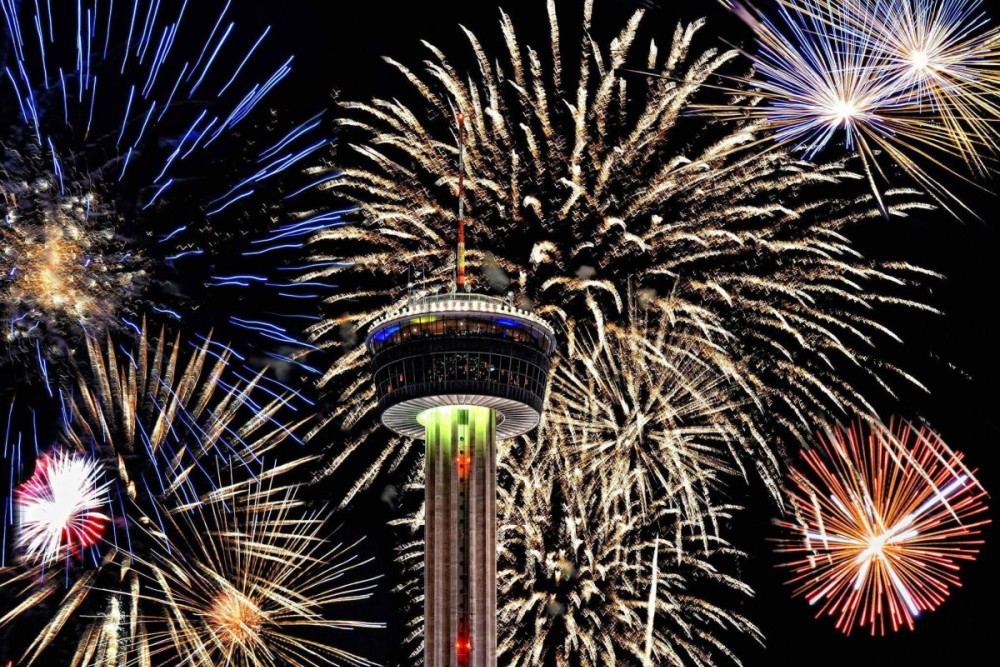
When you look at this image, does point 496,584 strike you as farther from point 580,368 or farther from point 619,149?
point 619,149

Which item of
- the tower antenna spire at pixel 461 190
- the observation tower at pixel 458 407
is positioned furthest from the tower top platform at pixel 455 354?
the tower antenna spire at pixel 461 190

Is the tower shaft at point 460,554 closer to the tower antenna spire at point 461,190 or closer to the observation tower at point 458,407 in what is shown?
the observation tower at point 458,407

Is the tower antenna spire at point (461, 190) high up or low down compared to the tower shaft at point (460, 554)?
up

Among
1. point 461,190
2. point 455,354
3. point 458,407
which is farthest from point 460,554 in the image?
point 461,190

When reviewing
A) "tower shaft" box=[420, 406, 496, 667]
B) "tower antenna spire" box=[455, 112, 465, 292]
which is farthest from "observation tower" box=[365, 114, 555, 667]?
"tower antenna spire" box=[455, 112, 465, 292]

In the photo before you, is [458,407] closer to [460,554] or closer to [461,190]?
[460,554]

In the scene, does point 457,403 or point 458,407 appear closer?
point 457,403
